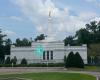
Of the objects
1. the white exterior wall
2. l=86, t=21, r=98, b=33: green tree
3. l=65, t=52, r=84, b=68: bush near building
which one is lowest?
l=65, t=52, r=84, b=68: bush near building

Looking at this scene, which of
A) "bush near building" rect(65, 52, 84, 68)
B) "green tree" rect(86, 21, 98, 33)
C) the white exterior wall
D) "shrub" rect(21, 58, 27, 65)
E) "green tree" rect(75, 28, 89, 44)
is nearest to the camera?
"bush near building" rect(65, 52, 84, 68)

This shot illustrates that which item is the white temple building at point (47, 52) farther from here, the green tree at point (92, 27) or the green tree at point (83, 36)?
the green tree at point (92, 27)

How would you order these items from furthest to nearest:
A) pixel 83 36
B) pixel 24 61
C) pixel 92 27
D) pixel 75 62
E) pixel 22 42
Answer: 1. pixel 22 42
2. pixel 92 27
3. pixel 83 36
4. pixel 24 61
5. pixel 75 62

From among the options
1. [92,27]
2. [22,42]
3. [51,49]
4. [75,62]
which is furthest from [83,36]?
[75,62]

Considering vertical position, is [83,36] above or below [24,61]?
above

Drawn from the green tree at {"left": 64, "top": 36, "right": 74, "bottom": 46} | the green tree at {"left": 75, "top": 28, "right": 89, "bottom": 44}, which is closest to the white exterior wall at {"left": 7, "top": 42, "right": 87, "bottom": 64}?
the green tree at {"left": 75, "top": 28, "right": 89, "bottom": 44}

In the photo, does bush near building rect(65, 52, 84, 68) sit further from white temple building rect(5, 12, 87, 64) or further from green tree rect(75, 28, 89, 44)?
green tree rect(75, 28, 89, 44)

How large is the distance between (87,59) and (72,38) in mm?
38129

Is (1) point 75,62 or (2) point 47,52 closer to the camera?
(1) point 75,62

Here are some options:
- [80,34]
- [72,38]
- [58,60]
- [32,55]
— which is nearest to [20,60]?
[32,55]

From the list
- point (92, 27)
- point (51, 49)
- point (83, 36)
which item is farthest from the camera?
point (92, 27)

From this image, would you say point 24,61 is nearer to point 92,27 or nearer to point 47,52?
point 47,52

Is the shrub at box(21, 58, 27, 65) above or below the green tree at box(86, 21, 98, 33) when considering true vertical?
below

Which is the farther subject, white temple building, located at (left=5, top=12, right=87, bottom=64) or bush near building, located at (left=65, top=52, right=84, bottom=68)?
white temple building, located at (left=5, top=12, right=87, bottom=64)
